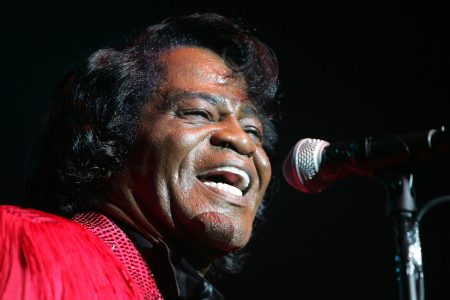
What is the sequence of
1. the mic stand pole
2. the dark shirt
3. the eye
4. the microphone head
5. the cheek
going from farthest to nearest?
the eye → the cheek → the dark shirt → the microphone head → the mic stand pole

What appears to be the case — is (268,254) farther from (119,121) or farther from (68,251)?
(68,251)

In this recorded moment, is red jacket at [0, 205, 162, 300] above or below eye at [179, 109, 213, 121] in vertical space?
below

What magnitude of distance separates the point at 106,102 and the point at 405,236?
1313 millimetres

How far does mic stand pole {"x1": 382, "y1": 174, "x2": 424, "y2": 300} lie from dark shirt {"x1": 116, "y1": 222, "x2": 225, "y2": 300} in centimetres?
70

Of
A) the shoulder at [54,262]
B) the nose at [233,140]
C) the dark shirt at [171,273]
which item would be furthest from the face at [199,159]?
the shoulder at [54,262]

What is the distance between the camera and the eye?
2465 millimetres

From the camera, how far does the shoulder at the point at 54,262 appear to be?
1714 millimetres

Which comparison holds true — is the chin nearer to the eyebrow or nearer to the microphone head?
the microphone head

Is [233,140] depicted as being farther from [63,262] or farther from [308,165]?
[63,262]

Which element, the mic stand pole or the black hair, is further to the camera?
the black hair

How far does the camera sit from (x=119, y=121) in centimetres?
250

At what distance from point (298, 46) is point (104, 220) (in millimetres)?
1746

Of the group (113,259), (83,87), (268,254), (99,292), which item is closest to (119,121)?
(83,87)

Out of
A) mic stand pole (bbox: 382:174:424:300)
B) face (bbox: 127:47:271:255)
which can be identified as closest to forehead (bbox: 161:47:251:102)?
face (bbox: 127:47:271:255)
